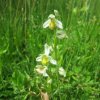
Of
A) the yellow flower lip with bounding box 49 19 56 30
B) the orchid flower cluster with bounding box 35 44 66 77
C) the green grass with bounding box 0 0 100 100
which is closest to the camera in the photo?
the yellow flower lip with bounding box 49 19 56 30

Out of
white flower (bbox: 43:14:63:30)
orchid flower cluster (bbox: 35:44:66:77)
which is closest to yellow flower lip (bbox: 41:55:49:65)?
orchid flower cluster (bbox: 35:44:66:77)

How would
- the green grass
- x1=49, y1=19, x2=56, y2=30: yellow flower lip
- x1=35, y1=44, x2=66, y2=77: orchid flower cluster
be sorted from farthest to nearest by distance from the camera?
the green grass, x1=35, y1=44, x2=66, y2=77: orchid flower cluster, x1=49, y1=19, x2=56, y2=30: yellow flower lip

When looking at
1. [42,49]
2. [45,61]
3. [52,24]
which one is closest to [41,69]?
[45,61]

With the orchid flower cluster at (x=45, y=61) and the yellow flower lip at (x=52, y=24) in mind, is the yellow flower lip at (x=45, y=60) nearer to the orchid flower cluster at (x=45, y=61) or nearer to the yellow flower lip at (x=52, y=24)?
the orchid flower cluster at (x=45, y=61)

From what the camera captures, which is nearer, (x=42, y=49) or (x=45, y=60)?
(x=45, y=60)

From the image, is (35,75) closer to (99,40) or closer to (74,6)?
(99,40)

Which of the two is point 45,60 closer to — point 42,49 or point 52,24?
point 52,24

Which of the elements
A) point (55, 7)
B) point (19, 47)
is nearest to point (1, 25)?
point (19, 47)

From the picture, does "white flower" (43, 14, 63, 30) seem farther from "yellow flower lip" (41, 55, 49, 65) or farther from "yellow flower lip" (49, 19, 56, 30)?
"yellow flower lip" (41, 55, 49, 65)
